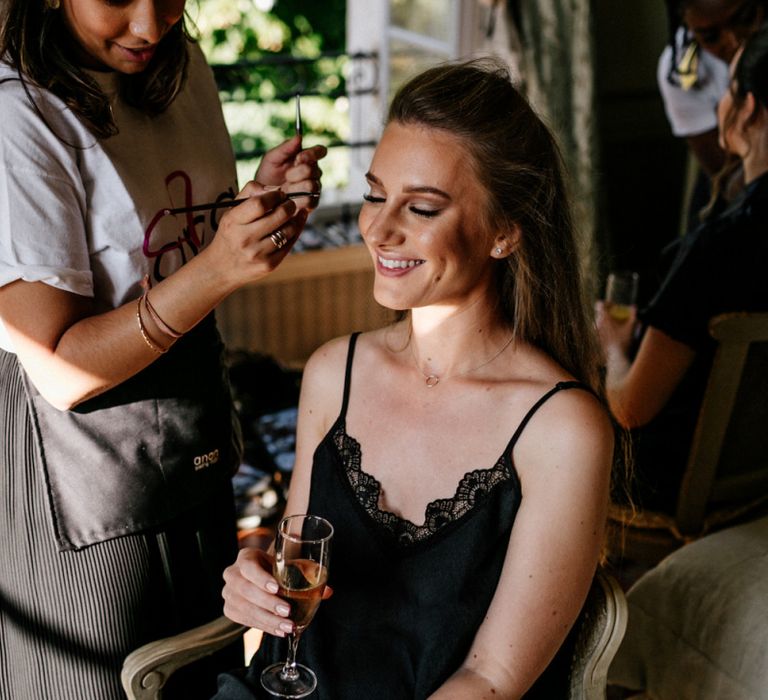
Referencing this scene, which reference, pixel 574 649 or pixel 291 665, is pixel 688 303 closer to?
pixel 574 649

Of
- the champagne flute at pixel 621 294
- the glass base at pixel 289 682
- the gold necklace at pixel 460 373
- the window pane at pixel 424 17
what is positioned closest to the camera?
the glass base at pixel 289 682

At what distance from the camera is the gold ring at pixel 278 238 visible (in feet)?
4.03

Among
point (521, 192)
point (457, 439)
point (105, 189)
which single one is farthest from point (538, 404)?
point (105, 189)

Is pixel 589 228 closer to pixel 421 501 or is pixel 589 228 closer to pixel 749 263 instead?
pixel 749 263

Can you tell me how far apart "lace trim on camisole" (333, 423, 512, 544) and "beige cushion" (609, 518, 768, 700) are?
0.53m

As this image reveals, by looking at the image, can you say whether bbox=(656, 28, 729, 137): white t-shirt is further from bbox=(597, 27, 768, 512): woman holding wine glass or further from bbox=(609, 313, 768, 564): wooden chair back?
bbox=(609, 313, 768, 564): wooden chair back

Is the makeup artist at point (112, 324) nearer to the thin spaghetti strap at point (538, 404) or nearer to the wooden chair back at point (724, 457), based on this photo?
the thin spaghetti strap at point (538, 404)

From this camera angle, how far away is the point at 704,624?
1.58 meters

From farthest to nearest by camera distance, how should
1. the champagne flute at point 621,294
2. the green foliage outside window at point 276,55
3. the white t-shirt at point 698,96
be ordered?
the green foliage outside window at point 276,55 → the white t-shirt at point 698,96 → the champagne flute at point 621,294

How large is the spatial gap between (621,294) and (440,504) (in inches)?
44.8

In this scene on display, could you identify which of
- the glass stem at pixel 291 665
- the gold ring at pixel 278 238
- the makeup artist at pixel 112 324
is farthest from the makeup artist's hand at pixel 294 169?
the glass stem at pixel 291 665

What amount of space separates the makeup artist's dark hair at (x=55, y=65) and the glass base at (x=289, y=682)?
836mm

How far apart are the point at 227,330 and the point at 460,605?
2.46 m

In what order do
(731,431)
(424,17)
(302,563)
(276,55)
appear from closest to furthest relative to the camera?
(302,563) → (731,431) → (424,17) → (276,55)
